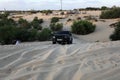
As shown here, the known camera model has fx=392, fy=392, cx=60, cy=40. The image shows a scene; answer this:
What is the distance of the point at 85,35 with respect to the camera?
48125mm

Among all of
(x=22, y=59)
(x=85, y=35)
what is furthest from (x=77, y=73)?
(x=85, y=35)

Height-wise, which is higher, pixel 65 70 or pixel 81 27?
pixel 65 70

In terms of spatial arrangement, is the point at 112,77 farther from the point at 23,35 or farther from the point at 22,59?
the point at 23,35

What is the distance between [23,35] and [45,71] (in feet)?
101

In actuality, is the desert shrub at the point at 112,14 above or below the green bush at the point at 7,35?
below

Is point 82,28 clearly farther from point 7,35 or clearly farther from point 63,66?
point 63,66

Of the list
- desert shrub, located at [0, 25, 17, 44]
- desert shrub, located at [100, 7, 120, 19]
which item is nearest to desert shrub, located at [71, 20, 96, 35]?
desert shrub, located at [0, 25, 17, 44]

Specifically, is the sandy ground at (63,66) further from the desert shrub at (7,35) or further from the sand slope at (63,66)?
the desert shrub at (7,35)

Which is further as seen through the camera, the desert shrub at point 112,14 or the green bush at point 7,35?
the desert shrub at point 112,14

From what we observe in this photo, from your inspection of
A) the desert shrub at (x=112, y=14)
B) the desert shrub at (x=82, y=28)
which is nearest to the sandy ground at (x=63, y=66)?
the desert shrub at (x=82, y=28)

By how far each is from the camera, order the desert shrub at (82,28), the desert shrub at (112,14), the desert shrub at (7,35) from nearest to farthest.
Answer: the desert shrub at (7,35) → the desert shrub at (82,28) → the desert shrub at (112,14)

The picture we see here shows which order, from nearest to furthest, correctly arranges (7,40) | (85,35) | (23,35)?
1. (7,40)
2. (23,35)
3. (85,35)

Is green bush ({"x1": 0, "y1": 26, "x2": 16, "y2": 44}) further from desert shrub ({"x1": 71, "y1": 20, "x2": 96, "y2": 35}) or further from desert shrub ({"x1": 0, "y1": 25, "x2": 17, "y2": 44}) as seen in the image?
desert shrub ({"x1": 71, "y1": 20, "x2": 96, "y2": 35})

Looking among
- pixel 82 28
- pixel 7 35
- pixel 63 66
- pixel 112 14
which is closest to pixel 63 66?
pixel 63 66
